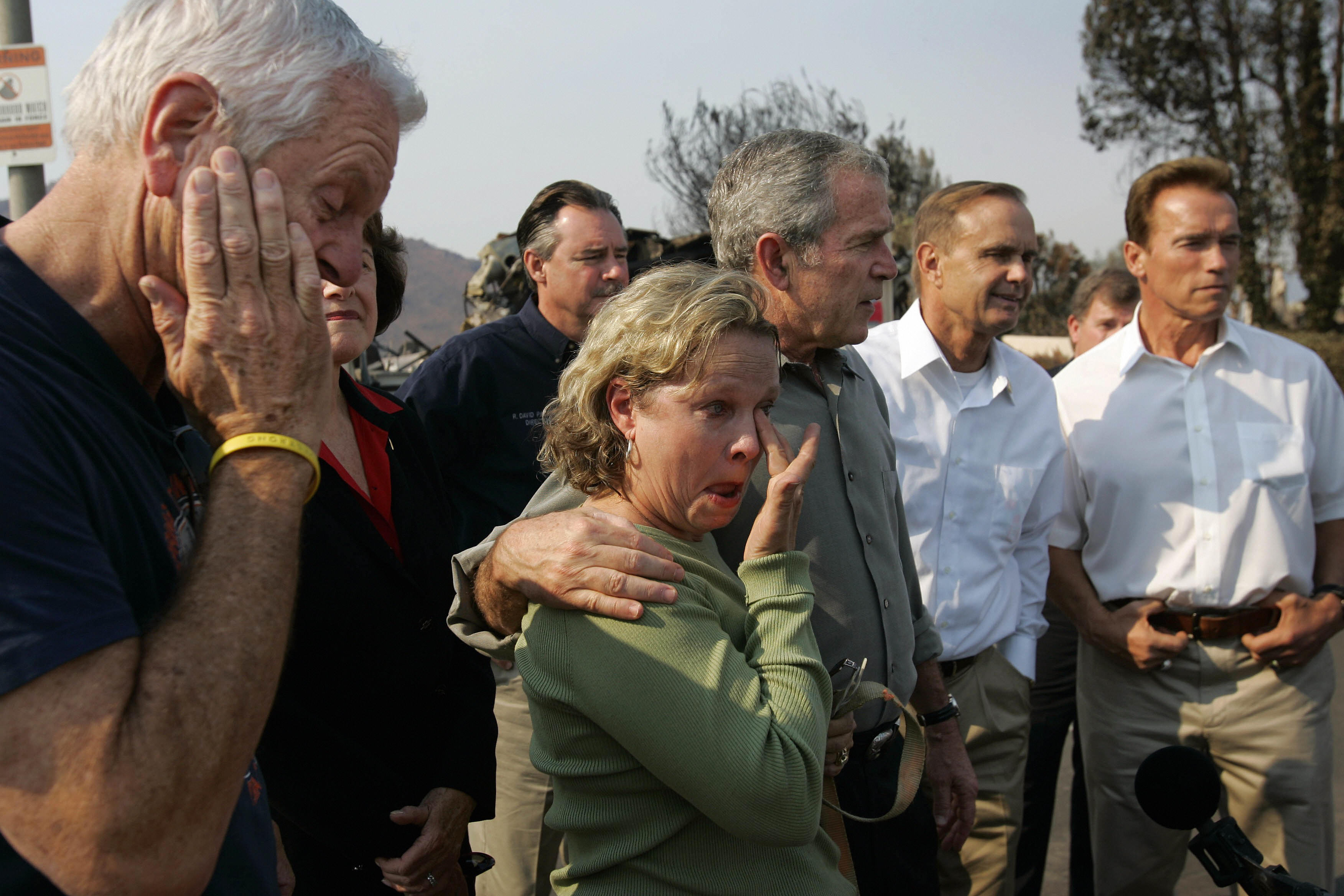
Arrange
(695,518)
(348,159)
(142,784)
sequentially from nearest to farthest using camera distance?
(142,784) < (348,159) < (695,518)

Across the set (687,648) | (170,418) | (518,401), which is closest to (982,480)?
(518,401)

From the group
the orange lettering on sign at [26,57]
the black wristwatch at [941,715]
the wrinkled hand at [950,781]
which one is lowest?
the wrinkled hand at [950,781]

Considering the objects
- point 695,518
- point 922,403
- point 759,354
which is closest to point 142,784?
point 695,518

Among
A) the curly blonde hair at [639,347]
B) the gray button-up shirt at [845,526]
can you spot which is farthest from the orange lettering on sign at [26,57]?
the curly blonde hair at [639,347]

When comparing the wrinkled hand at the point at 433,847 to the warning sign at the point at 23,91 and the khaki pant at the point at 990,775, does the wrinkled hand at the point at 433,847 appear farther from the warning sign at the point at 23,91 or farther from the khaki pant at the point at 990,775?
the warning sign at the point at 23,91

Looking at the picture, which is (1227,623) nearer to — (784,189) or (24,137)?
(784,189)

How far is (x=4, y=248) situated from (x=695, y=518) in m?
1.17

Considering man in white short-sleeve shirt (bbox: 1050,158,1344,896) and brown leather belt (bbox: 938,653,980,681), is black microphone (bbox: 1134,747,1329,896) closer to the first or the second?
brown leather belt (bbox: 938,653,980,681)

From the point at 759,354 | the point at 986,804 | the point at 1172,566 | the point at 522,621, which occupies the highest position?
the point at 759,354

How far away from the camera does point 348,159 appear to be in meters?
1.48

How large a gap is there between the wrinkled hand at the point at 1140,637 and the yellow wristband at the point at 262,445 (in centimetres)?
318

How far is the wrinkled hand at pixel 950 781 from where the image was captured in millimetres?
2920

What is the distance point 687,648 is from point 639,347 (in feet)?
1.97

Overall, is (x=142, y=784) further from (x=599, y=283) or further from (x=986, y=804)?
(x=599, y=283)
